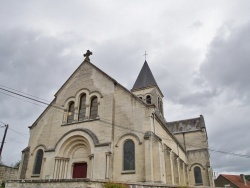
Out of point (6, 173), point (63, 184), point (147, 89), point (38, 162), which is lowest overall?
point (63, 184)

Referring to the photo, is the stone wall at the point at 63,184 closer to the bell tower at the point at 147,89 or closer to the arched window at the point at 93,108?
the arched window at the point at 93,108

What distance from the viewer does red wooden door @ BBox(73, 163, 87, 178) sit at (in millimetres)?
17703

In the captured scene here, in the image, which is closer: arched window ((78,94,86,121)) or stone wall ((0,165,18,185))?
arched window ((78,94,86,121))

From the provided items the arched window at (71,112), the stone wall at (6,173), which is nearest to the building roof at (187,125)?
the arched window at (71,112)

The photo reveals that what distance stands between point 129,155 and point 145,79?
84.2ft

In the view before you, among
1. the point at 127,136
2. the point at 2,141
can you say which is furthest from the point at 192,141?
the point at 2,141

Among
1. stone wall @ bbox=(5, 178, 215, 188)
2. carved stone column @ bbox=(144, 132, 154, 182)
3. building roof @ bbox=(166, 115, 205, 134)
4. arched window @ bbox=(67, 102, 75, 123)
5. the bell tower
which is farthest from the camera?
the bell tower

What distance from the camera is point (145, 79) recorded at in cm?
4072

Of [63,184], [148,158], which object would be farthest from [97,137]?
[63,184]

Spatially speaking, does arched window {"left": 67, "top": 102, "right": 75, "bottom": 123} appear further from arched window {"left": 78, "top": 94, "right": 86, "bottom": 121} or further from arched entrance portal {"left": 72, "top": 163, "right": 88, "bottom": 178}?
arched entrance portal {"left": 72, "top": 163, "right": 88, "bottom": 178}

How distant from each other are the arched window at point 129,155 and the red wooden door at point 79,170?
3.68 metres

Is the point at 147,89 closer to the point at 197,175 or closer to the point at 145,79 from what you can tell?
the point at 145,79

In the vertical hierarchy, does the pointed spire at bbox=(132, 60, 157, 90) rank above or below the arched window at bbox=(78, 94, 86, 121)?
above

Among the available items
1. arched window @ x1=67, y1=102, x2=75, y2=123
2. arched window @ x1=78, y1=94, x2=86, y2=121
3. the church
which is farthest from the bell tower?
arched window @ x1=67, y1=102, x2=75, y2=123
